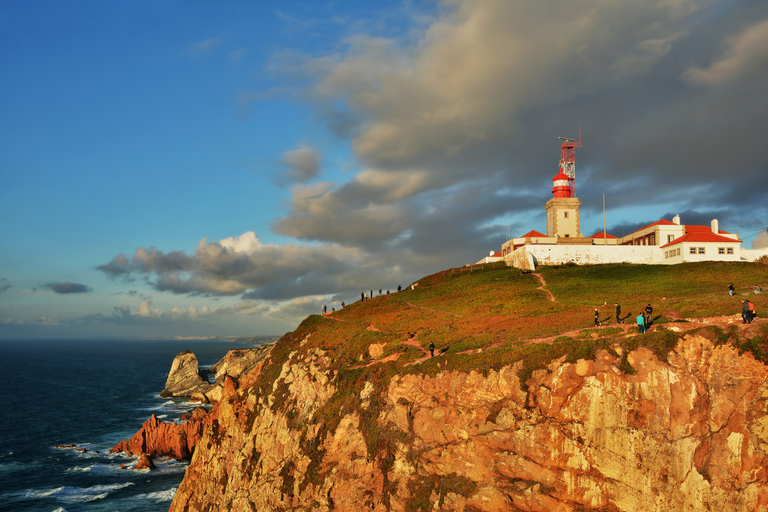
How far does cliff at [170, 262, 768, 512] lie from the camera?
25844 millimetres

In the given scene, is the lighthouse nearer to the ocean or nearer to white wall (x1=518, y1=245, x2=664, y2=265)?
white wall (x1=518, y1=245, x2=664, y2=265)

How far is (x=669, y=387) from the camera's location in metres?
27.3

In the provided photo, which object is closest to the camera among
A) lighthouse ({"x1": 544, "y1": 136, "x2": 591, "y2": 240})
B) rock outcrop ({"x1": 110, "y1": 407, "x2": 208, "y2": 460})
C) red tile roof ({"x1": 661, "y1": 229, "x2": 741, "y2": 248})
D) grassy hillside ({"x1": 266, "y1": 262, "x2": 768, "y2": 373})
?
grassy hillside ({"x1": 266, "y1": 262, "x2": 768, "y2": 373})

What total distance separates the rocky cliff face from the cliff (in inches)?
3.2

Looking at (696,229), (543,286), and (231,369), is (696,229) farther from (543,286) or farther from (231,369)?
(231,369)

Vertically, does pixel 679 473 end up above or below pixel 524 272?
below

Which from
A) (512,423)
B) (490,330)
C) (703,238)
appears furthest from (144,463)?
(703,238)

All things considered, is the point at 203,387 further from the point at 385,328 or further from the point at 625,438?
the point at 625,438

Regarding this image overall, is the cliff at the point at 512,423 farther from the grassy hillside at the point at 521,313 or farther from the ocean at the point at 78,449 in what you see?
the ocean at the point at 78,449

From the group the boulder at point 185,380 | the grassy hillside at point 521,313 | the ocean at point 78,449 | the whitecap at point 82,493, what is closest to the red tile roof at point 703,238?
the grassy hillside at point 521,313

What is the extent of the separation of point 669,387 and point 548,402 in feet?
22.5

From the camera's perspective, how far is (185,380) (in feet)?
377

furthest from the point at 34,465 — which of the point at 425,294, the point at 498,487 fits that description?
the point at 498,487

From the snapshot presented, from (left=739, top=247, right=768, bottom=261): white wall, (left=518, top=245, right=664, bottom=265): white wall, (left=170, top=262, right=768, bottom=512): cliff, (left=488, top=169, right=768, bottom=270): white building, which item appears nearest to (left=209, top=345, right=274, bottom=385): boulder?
(left=170, top=262, right=768, bottom=512): cliff
